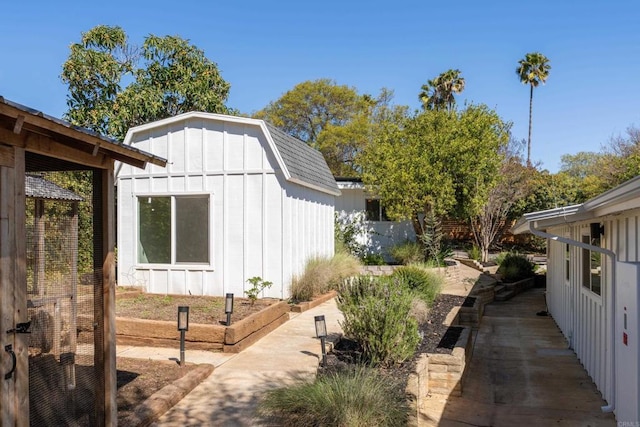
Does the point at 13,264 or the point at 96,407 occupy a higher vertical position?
the point at 13,264

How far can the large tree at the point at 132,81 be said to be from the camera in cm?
1677

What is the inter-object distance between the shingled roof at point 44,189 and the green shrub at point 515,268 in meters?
15.6

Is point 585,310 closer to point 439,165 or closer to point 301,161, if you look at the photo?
point 301,161

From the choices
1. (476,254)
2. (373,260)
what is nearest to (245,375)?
(373,260)

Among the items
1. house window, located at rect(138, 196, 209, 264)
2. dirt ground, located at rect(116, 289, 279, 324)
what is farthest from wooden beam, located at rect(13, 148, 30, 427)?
house window, located at rect(138, 196, 209, 264)

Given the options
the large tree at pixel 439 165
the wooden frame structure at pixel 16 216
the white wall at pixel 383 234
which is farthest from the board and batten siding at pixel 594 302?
the white wall at pixel 383 234

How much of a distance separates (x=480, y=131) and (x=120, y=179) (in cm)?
1183

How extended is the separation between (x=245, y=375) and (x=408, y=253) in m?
12.0

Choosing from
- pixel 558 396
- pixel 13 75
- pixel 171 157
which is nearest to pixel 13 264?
pixel 558 396

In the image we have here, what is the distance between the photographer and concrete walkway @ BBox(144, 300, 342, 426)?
4.59m

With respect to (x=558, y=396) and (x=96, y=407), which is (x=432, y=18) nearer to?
(x=558, y=396)

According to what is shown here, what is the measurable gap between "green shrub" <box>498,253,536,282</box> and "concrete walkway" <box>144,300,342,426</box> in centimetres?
1034

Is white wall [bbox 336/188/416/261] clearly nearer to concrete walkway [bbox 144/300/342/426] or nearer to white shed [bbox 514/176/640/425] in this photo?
white shed [bbox 514/176/640/425]

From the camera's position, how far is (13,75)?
13.6m
